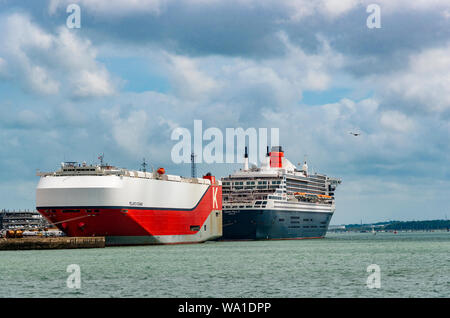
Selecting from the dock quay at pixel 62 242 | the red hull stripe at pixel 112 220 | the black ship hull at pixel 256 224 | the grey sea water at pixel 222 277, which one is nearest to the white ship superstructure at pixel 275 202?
the black ship hull at pixel 256 224

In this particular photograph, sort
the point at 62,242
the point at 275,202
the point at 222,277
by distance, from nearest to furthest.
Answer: the point at 222,277, the point at 62,242, the point at 275,202

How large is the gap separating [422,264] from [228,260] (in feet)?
56.5

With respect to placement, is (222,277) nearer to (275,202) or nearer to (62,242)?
(62,242)

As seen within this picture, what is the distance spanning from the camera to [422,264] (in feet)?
201

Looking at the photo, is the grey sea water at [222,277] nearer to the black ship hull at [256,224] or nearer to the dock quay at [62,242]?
the dock quay at [62,242]

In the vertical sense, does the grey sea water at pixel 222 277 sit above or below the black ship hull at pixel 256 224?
below

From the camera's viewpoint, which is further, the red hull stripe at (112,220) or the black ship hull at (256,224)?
the black ship hull at (256,224)

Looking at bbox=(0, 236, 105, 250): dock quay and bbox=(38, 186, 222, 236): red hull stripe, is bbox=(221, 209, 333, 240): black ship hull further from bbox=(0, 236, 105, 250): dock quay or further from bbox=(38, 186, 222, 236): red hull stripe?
bbox=(0, 236, 105, 250): dock quay

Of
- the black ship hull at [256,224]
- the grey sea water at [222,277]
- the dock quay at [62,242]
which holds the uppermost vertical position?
the black ship hull at [256,224]

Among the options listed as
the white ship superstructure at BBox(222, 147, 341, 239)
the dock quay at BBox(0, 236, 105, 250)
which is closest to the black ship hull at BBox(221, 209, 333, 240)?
the white ship superstructure at BBox(222, 147, 341, 239)

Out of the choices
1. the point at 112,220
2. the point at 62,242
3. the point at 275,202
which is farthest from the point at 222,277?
the point at 275,202

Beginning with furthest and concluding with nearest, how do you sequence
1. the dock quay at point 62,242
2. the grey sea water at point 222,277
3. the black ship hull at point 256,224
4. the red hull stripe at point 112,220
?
the black ship hull at point 256,224, the dock quay at point 62,242, the red hull stripe at point 112,220, the grey sea water at point 222,277
